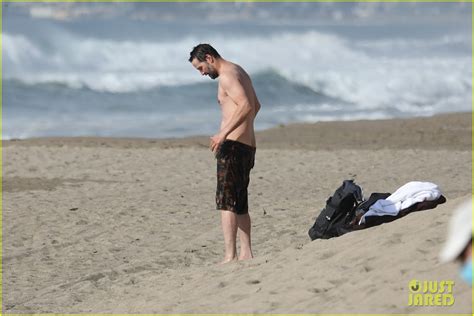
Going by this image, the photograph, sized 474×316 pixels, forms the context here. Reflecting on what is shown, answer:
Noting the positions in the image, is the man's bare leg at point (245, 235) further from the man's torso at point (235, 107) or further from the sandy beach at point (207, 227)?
the man's torso at point (235, 107)

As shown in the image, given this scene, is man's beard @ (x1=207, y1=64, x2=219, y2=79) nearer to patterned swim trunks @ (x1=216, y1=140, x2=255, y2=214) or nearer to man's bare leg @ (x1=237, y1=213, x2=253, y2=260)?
patterned swim trunks @ (x1=216, y1=140, x2=255, y2=214)

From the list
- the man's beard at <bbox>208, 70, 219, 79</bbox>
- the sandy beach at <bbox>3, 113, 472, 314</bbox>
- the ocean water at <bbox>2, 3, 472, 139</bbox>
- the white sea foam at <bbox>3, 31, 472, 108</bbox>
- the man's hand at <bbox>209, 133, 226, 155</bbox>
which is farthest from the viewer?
the white sea foam at <bbox>3, 31, 472, 108</bbox>

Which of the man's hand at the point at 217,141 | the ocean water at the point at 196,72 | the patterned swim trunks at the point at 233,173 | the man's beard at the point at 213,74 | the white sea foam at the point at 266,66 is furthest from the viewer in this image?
the white sea foam at the point at 266,66

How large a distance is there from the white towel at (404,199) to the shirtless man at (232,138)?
0.89 meters

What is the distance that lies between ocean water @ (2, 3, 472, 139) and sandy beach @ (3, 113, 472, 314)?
182 inches

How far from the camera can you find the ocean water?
24.9 m

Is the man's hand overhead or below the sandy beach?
overhead

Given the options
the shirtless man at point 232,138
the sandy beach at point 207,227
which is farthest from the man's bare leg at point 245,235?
the sandy beach at point 207,227

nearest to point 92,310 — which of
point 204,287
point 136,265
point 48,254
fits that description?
point 204,287

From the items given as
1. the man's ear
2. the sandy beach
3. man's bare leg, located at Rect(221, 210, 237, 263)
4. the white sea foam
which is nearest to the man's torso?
the man's ear

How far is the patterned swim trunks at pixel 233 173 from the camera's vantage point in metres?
7.77

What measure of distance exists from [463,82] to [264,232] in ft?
80.7

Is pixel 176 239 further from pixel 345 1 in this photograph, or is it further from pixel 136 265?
pixel 345 1

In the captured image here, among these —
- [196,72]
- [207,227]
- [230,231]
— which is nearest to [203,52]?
[230,231]
